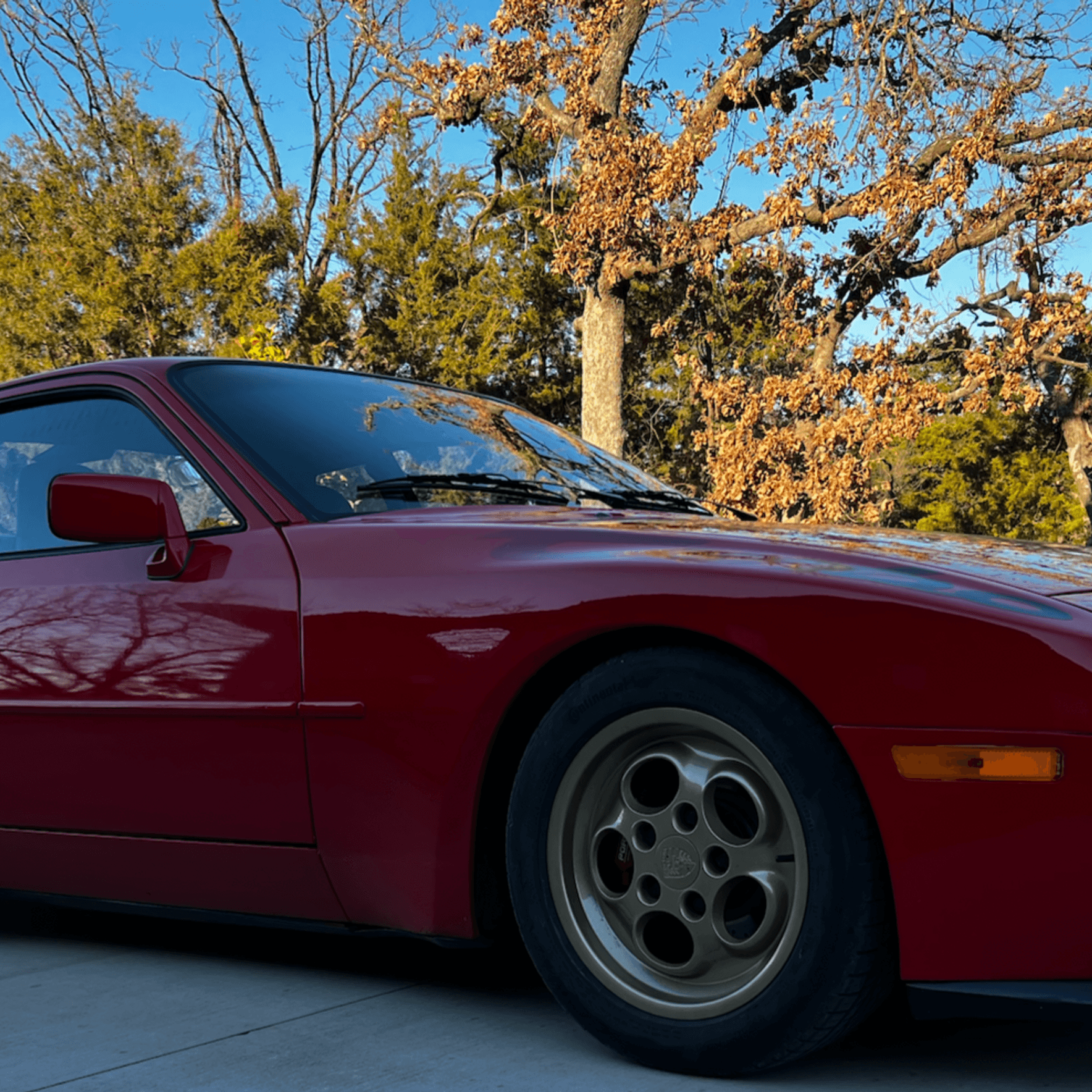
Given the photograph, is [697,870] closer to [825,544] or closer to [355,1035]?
[825,544]

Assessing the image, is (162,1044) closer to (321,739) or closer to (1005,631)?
(321,739)

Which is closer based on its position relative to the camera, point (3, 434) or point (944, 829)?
point (944, 829)

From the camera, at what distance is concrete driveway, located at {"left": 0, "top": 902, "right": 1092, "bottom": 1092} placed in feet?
7.91

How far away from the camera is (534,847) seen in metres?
2.57

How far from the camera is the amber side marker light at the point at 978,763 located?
2119 millimetres

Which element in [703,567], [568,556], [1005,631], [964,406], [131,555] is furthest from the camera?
[964,406]

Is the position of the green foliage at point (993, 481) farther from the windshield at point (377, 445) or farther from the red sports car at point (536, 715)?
the red sports car at point (536, 715)

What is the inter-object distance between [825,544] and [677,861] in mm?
652

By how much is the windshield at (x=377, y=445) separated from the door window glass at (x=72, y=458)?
0.50 ft

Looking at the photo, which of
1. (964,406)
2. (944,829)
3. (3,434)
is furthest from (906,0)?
(944,829)

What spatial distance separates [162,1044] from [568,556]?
1.21m

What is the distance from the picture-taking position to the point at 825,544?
265cm

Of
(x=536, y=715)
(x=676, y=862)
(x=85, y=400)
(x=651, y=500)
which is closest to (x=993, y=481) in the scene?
(x=651, y=500)

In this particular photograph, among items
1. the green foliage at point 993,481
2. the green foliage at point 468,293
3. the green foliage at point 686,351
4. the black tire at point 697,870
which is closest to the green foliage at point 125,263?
the green foliage at point 468,293
